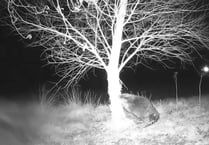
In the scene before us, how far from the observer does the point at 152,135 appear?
568 cm

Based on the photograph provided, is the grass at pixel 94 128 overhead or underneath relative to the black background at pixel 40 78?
underneath

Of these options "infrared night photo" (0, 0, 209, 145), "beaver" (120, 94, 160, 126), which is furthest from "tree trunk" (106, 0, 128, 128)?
"beaver" (120, 94, 160, 126)

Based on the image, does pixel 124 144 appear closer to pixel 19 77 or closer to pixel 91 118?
pixel 91 118

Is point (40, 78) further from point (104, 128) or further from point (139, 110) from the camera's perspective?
point (139, 110)

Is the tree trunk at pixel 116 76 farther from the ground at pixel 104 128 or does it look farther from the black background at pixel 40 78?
the black background at pixel 40 78

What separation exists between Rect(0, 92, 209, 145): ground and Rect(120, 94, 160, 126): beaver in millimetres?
214

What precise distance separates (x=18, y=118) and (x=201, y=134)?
3.74 m

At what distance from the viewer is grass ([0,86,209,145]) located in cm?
404

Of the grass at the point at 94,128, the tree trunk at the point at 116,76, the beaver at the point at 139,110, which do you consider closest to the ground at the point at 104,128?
the grass at the point at 94,128

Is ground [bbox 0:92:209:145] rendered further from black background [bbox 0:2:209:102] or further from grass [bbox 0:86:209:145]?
black background [bbox 0:2:209:102]

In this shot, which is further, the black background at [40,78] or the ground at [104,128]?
the black background at [40,78]

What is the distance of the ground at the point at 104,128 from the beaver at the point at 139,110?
0.70 feet

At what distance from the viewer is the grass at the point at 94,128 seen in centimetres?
404

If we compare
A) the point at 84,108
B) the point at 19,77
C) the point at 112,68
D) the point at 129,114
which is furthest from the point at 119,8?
the point at 19,77
